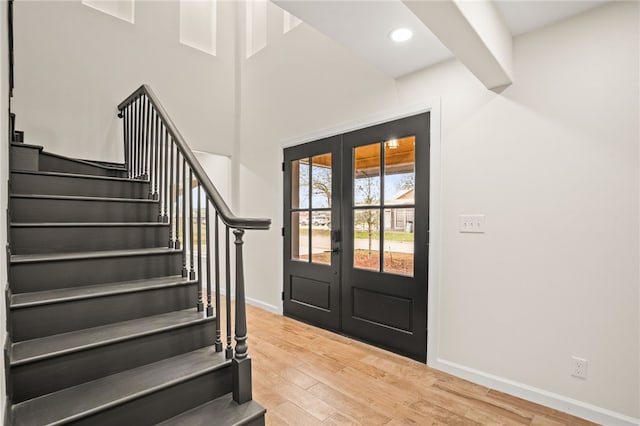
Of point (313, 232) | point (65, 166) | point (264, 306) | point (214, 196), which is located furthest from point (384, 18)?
point (264, 306)

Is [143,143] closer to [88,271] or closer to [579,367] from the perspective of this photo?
[88,271]

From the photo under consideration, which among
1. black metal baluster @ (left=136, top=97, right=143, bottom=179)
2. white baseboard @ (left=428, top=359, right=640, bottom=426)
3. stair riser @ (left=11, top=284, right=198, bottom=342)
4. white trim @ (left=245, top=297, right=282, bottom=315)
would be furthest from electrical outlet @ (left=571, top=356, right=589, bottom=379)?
black metal baluster @ (left=136, top=97, right=143, bottom=179)

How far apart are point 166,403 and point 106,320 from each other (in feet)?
2.06

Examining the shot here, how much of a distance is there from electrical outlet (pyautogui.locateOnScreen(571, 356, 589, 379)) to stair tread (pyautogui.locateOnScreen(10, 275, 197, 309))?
2.47 metres

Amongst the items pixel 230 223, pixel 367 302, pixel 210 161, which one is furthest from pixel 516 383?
pixel 210 161

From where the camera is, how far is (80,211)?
7.66 feet

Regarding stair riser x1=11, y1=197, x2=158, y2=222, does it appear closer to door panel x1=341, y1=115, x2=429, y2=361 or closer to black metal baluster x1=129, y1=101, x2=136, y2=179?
black metal baluster x1=129, y1=101, x2=136, y2=179

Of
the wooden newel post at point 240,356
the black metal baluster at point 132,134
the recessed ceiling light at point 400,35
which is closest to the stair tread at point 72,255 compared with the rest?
the wooden newel post at point 240,356

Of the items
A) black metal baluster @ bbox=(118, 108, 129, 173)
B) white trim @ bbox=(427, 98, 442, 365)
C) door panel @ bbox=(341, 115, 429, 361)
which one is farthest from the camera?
black metal baluster @ bbox=(118, 108, 129, 173)

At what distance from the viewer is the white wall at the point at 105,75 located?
329 centimetres

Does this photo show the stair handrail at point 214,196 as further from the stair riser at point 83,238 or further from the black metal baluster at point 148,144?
the stair riser at point 83,238

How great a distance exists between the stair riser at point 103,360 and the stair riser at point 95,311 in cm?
27

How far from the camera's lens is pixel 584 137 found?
197 centimetres

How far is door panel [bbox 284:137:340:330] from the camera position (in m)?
3.36
